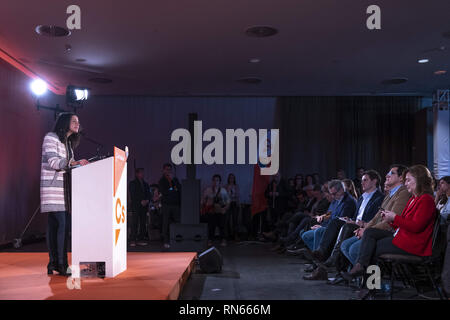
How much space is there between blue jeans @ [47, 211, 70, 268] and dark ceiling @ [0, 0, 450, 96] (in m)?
2.74

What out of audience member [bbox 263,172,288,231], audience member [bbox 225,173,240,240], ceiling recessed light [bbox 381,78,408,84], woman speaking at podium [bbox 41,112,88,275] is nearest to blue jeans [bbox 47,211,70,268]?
woman speaking at podium [bbox 41,112,88,275]

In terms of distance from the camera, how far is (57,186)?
3217 millimetres

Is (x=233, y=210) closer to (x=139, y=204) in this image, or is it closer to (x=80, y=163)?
(x=139, y=204)

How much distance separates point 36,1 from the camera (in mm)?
4832

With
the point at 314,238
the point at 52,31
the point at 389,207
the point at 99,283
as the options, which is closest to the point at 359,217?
the point at 389,207

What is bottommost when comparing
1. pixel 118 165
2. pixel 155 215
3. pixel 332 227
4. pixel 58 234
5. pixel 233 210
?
pixel 155 215

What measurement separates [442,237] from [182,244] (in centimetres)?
366

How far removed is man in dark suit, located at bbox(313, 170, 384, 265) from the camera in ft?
13.5

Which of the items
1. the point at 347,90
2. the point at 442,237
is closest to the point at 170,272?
the point at 442,237

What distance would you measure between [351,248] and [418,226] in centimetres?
76

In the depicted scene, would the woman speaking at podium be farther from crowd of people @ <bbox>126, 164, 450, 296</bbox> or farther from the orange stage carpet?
crowd of people @ <bbox>126, 164, 450, 296</bbox>

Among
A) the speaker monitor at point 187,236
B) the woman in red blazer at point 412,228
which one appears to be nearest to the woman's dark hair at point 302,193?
the speaker monitor at point 187,236

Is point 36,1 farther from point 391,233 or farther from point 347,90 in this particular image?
point 347,90

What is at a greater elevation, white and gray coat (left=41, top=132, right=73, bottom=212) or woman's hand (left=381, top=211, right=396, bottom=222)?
white and gray coat (left=41, top=132, right=73, bottom=212)
